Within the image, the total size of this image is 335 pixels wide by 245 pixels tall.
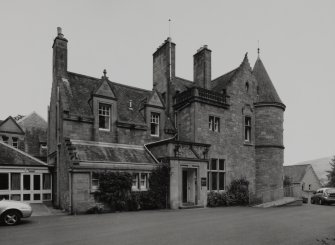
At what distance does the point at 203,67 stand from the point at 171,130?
21.0ft

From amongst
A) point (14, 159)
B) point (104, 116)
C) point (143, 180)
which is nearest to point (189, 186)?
point (143, 180)

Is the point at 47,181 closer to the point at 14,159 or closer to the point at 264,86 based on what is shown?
the point at 14,159

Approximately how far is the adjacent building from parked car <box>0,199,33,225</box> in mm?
3898


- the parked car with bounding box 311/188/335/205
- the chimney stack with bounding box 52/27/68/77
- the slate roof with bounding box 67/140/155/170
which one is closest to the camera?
the slate roof with bounding box 67/140/155/170

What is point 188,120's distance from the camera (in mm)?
24203

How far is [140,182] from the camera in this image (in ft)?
64.1

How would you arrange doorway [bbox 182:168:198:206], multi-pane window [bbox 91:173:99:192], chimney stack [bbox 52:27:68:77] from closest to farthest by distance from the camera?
multi-pane window [bbox 91:173:99:192]
doorway [bbox 182:168:198:206]
chimney stack [bbox 52:27:68:77]

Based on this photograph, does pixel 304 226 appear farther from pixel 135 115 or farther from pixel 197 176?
pixel 135 115

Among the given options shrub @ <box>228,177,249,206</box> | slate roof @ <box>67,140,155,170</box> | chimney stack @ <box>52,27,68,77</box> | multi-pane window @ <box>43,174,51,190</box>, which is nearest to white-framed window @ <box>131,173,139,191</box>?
slate roof @ <box>67,140,155,170</box>

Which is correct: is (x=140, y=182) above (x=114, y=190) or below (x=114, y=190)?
above

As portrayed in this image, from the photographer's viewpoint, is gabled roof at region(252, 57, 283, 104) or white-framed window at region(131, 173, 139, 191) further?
gabled roof at region(252, 57, 283, 104)

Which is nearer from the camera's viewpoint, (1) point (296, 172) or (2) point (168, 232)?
(2) point (168, 232)

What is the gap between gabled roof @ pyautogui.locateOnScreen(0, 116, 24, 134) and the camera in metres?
31.0

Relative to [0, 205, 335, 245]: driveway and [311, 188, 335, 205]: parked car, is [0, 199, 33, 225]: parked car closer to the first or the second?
[0, 205, 335, 245]: driveway
